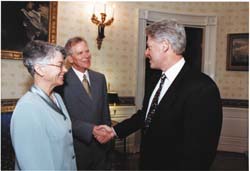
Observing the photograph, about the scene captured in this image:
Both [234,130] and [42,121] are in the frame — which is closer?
[42,121]

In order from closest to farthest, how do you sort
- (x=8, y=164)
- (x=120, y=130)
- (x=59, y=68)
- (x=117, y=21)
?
(x=59, y=68) < (x=120, y=130) < (x=8, y=164) < (x=117, y=21)

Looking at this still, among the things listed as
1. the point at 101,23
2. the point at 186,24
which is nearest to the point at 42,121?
the point at 101,23

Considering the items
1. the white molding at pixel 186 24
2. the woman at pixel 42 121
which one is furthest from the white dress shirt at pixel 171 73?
the white molding at pixel 186 24

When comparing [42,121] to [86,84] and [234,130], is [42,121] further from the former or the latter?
[234,130]

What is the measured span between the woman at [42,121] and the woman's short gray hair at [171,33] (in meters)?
0.56

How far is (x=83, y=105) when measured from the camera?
2.57 metres

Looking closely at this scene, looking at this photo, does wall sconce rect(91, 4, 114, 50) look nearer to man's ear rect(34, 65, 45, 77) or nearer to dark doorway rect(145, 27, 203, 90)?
dark doorway rect(145, 27, 203, 90)

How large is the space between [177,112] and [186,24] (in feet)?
12.5

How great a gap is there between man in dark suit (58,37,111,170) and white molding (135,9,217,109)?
228 cm

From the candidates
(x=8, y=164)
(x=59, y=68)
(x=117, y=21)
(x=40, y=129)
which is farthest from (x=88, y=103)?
(x=117, y=21)

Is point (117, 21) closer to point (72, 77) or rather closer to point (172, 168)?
point (72, 77)

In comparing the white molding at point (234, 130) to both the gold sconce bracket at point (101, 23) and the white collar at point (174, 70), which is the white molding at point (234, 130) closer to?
the gold sconce bracket at point (101, 23)

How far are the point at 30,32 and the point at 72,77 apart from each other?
1137 mm

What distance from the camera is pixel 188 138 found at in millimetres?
1735
